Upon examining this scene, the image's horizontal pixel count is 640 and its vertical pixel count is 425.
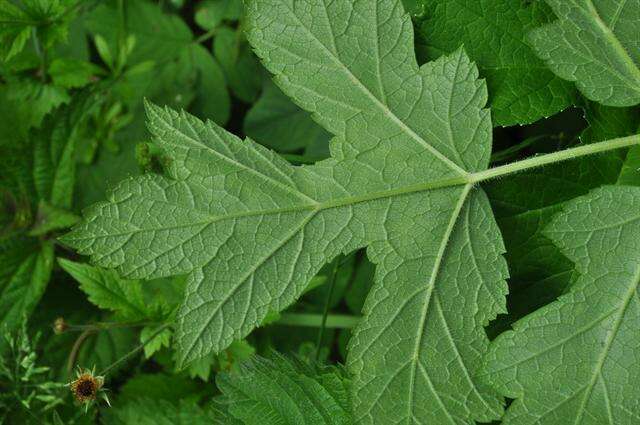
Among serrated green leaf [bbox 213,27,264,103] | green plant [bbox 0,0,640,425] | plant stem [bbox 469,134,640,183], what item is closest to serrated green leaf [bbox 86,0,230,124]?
serrated green leaf [bbox 213,27,264,103]

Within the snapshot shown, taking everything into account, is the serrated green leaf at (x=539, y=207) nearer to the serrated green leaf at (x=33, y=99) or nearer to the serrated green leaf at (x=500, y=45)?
the serrated green leaf at (x=500, y=45)

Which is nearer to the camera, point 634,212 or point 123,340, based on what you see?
point 634,212

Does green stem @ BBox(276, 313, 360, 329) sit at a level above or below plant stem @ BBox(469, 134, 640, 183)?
below

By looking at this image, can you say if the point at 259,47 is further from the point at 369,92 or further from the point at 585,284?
the point at 585,284

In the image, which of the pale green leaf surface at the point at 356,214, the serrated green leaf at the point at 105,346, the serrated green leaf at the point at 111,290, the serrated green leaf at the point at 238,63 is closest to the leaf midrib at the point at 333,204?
the pale green leaf surface at the point at 356,214

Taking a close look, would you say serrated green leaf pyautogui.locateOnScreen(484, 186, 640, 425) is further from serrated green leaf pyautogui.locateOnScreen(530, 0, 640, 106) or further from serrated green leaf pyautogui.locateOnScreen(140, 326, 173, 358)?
serrated green leaf pyautogui.locateOnScreen(140, 326, 173, 358)

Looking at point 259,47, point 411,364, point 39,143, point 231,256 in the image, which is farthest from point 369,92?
point 39,143
